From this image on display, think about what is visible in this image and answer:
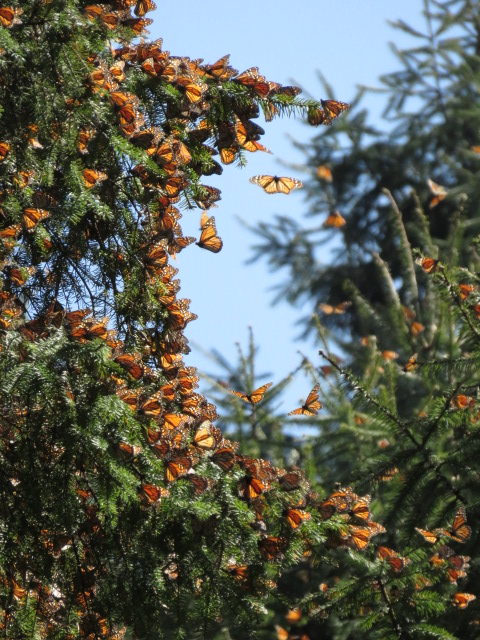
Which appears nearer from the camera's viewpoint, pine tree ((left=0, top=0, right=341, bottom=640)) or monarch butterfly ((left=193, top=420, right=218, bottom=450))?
pine tree ((left=0, top=0, right=341, bottom=640))

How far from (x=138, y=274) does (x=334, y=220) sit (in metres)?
6.85

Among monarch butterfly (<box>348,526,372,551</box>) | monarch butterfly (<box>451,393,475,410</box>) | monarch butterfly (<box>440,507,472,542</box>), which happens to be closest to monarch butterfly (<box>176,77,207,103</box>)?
monarch butterfly (<box>451,393,475,410</box>)

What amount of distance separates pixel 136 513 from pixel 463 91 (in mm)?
7813

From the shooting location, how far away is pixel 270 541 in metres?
2.88

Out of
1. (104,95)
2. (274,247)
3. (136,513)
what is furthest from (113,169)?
(274,247)

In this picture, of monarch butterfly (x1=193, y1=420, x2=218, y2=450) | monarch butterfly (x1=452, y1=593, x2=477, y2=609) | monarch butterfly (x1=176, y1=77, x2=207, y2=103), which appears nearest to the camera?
monarch butterfly (x1=193, y1=420, x2=218, y2=450)

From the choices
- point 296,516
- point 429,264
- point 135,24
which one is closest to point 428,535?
point 296,516

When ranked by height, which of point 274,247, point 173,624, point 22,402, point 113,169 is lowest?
point 173,624

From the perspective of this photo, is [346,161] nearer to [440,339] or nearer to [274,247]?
[274,247]

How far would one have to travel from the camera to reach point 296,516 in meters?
2.93

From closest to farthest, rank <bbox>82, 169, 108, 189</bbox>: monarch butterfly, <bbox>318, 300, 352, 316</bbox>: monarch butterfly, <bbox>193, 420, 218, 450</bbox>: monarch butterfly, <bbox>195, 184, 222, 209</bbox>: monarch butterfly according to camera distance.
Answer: <bbox>193, 420, 218, 450</bbox>: monarch butterfly, <bbox>82, 169, 108, 189</bbox>: monarch butterfly, <bbox>195, 184, 222, 209</bbox>: monarch butterfly, <bbox>318, 300, 352, 316</bbox>: monarch butterfly

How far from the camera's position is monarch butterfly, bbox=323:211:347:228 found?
9.82m

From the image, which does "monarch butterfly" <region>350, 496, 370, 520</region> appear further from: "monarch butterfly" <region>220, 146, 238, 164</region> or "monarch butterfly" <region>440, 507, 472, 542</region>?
"monarch butterfly" <region>220, 146, 238, 164</region>

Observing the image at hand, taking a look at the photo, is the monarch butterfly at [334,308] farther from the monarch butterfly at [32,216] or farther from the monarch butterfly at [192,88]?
the monarch butterfly at [32,216]
